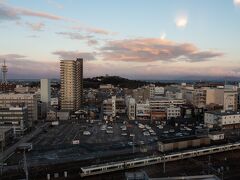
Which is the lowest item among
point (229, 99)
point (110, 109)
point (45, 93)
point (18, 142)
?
point (18, 142)

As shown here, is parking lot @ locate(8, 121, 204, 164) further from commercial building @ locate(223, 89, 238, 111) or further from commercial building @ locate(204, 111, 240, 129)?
commercial building @ locate(223, 89, 238, 111)

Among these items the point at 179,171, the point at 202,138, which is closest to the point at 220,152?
the point at 202,138

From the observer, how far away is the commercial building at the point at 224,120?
1239 inches

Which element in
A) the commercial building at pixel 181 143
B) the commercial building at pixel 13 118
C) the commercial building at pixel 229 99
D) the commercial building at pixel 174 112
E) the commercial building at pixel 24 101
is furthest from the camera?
the commercial building at pixel 229 99

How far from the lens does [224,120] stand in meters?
31.5

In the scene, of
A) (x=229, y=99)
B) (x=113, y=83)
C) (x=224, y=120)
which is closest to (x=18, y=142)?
(x=224, y=120)

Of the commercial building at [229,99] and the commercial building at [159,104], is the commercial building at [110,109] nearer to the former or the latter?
the commercial building at [159,104]

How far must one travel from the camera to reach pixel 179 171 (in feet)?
56.1

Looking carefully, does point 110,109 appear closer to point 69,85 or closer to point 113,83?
point 69,85

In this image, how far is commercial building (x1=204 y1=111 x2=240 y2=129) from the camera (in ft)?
103

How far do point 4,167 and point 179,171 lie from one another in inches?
426

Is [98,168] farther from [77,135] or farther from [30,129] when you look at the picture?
[30,129]

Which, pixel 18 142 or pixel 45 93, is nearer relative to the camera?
pixel 18 142

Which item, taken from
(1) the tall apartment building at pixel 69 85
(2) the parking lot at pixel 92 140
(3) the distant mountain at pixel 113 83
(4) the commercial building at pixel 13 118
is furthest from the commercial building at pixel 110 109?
(3) the distant mountain at pixel 113 83
